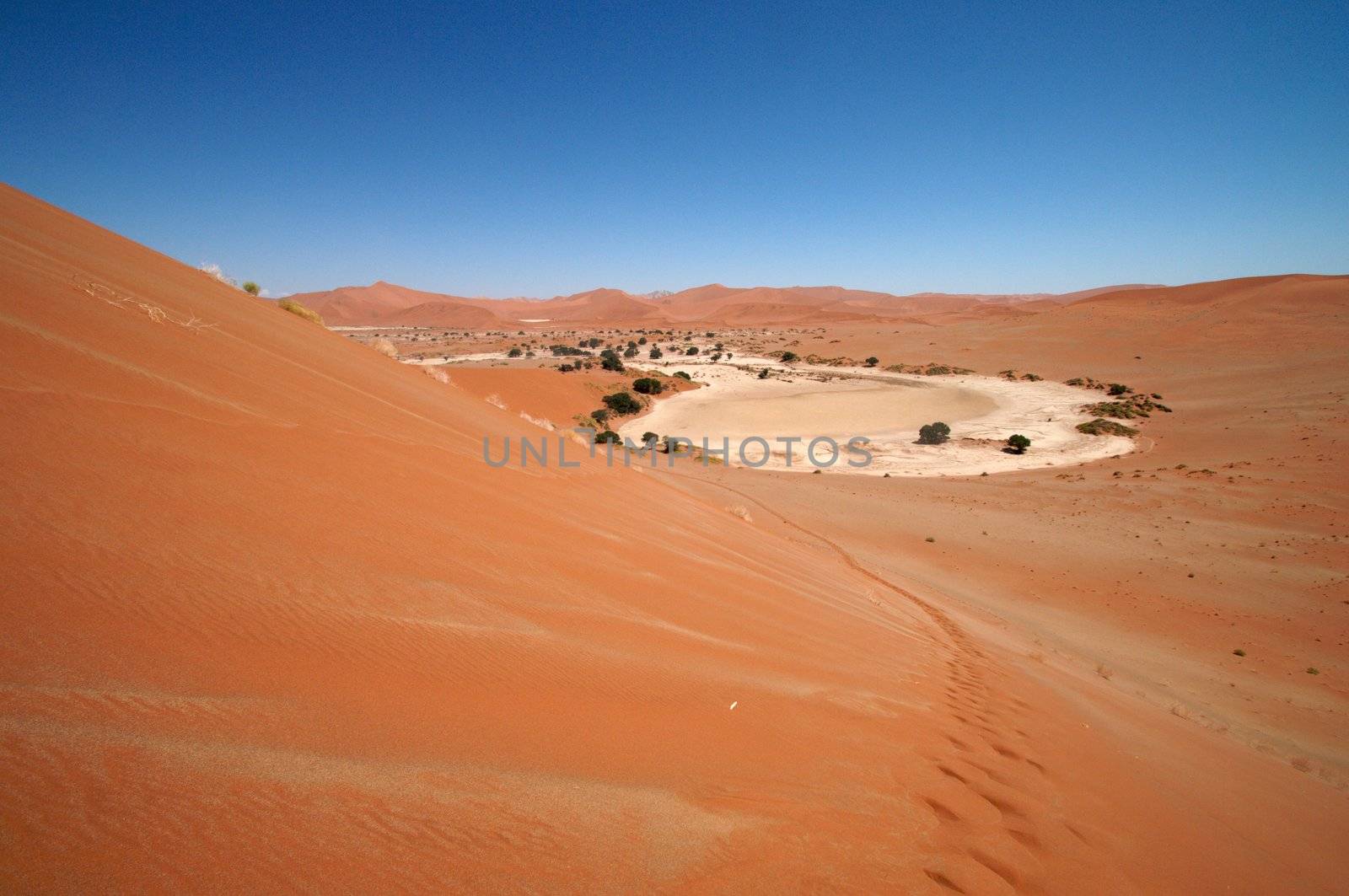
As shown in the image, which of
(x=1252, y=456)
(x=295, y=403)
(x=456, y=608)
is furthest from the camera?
(x=1252, y=456)

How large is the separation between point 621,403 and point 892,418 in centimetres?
1475

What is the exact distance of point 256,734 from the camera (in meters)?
1.64

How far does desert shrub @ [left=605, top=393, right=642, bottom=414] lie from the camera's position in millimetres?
30453

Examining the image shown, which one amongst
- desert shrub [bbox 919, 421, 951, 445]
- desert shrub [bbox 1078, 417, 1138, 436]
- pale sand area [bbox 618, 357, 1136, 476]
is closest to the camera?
pale sand area [bbox 618, 357, 1136, 476]

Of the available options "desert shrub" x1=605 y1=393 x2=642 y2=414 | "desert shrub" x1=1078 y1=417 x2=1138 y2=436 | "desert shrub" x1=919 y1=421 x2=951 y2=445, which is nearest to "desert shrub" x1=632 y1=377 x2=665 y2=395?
"desert shrub" x1=605 y1=393 x2=642 y2=414

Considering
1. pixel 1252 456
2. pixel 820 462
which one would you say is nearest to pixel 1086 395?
pixel 1252 456

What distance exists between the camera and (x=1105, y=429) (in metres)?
26.6

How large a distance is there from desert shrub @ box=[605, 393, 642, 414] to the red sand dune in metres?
25.3

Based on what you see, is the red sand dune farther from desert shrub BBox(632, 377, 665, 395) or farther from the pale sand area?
desert shrub BBox(632, 377, 665, 395)

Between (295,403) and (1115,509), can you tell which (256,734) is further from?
(1115,509)

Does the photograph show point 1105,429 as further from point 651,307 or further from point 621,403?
point 651,307

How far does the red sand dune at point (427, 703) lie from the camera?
1452 mm

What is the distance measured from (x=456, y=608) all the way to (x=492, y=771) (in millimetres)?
1061

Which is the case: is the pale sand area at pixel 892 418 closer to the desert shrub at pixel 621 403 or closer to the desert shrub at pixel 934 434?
the desert shrub at pixel 934 434
